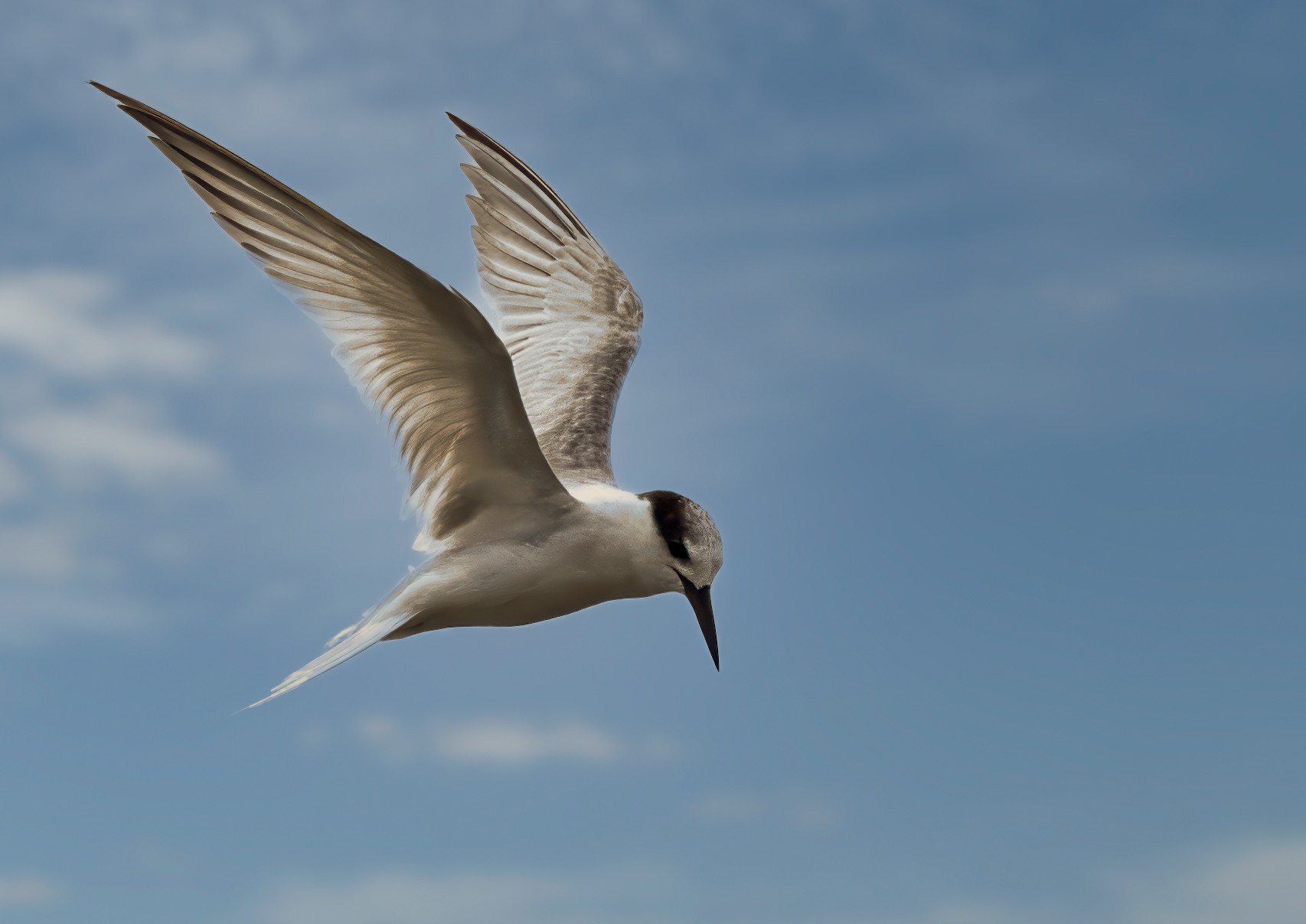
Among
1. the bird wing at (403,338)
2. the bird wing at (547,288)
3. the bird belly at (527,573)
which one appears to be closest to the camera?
the bird wing at (403,338)

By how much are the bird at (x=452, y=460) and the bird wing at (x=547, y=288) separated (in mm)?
1025

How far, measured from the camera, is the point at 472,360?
19.2ft

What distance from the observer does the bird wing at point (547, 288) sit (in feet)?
28.9

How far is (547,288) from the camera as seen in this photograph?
375 inches

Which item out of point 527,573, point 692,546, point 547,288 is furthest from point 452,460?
point 547,288

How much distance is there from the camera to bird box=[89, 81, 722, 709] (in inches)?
213

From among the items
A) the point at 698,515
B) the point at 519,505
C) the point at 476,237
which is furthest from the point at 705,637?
the point at 476,237

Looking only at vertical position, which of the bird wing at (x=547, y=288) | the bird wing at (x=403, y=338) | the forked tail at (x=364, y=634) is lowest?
the forked tail at (x=364, y=634)

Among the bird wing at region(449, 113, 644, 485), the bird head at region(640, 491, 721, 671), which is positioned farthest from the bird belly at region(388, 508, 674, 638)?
the bird wing at region(449, 113, 644, 485)

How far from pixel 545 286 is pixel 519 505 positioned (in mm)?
3467

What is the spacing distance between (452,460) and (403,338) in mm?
714

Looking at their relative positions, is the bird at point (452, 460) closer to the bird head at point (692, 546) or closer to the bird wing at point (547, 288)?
the bird head at point (692, 546)

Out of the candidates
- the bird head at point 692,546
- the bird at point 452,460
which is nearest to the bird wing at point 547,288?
the bird at point 452,460

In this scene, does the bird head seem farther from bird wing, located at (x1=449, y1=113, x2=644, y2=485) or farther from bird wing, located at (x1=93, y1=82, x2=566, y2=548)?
bird wing, located at (x1=449, y1=113, x2=644, y2=485)
